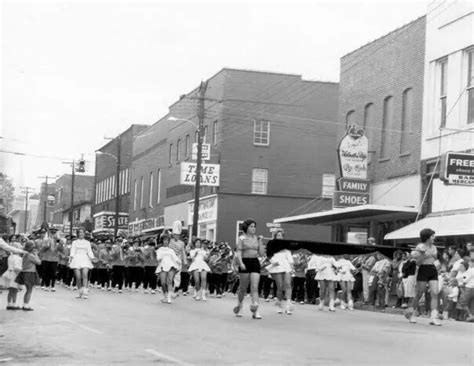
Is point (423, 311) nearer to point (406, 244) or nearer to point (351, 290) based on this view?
point (351, 290)

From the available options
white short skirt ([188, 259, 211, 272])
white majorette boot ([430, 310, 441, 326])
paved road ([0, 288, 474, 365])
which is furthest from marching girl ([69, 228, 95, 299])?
white majorette boot ([430, 310, 441, 326])

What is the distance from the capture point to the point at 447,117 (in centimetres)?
3134

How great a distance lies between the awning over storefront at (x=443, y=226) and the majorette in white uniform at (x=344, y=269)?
3464 mm

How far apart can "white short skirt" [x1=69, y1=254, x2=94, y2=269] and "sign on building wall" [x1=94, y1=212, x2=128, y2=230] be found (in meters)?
54.5

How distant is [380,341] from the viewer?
15000 millimetres

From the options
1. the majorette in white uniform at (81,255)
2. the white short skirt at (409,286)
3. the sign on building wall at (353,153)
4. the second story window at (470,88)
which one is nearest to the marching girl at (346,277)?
the white short skirt at (409,286)

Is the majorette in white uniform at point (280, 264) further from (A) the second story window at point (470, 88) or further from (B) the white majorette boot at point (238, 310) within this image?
(A) the second story window at point (470, 88)

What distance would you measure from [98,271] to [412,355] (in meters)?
22.7

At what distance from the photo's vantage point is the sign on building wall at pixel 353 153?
35094mm

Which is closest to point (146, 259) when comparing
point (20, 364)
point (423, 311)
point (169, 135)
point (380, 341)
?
point (423, 311)

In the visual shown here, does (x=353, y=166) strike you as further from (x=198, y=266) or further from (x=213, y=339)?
(x=213, y=339)

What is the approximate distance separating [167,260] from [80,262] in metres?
2.47

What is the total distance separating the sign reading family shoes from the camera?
3512cm

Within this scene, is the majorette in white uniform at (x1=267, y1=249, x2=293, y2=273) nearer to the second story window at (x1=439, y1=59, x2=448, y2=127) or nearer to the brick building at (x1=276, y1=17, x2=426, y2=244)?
the brick building at (x1=276, y1=17, x2=426, y2=244)
